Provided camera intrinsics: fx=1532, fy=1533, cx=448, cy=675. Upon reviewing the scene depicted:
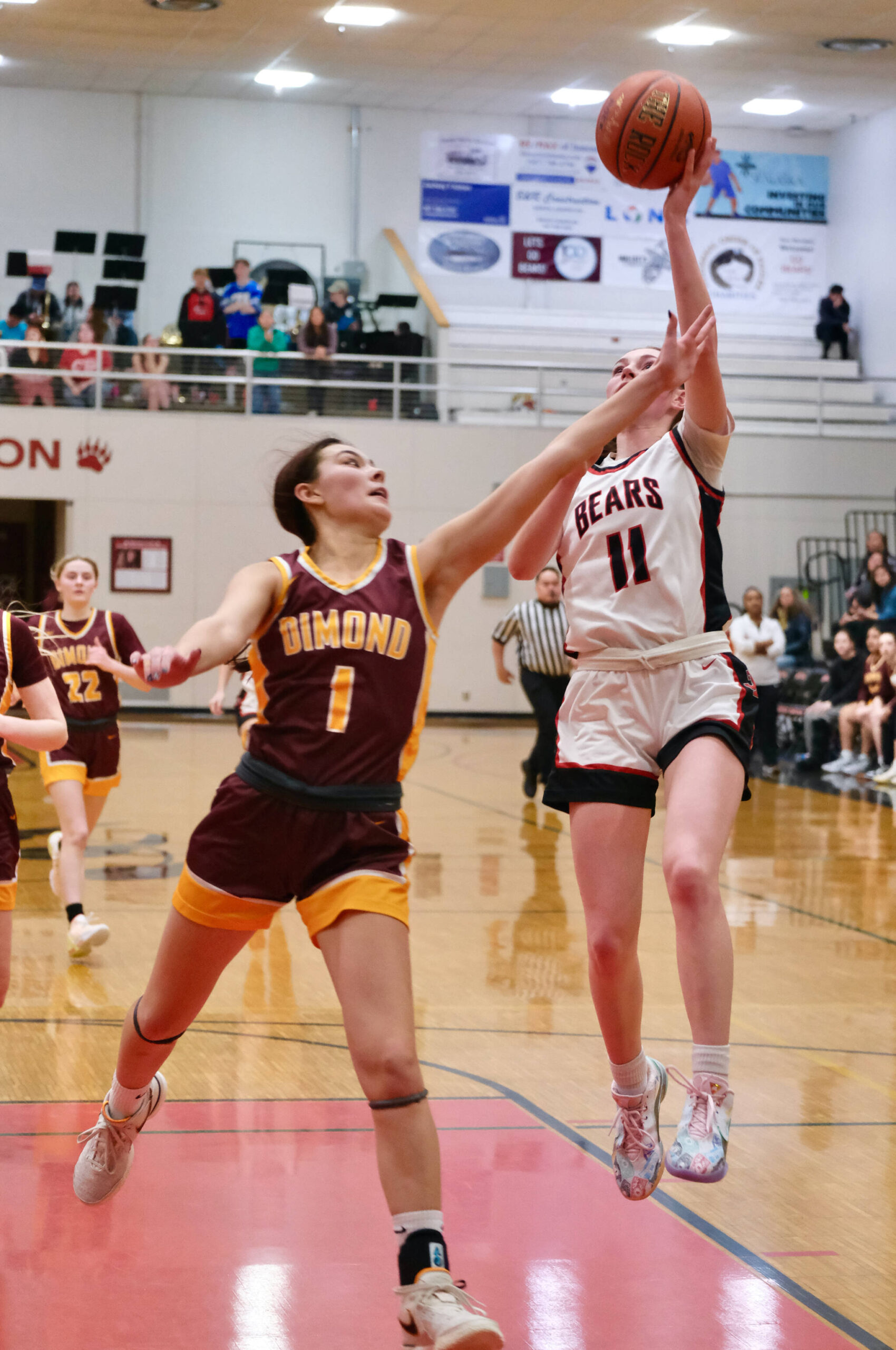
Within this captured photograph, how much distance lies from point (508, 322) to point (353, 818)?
1886cm

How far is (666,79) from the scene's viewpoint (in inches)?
142

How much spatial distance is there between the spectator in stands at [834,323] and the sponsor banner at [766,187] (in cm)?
172

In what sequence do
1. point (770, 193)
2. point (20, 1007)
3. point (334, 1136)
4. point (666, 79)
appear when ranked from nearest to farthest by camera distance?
point (666, 79) → point (334, 1136) → point (20, 1007) → point (770, 193)

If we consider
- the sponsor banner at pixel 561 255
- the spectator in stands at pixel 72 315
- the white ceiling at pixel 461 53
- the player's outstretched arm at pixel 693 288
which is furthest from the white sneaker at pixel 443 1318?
the sponsor banner at pixel 561 255

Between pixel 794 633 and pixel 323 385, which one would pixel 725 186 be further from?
pixel 794 633

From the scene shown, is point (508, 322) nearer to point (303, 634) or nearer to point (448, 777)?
point (448, 777)

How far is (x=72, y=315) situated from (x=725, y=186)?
9706 millimetres

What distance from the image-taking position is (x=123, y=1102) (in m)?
3.42

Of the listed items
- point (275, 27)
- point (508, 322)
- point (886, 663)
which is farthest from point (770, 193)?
point (886, 663)

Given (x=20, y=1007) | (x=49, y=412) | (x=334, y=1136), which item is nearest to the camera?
(x=334, y=1136)

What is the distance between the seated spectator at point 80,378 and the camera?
1759 cm

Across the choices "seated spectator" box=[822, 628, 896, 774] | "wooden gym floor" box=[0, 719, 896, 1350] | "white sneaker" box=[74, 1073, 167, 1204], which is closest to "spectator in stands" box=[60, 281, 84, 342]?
"seated spectator" box=[822, 628, 896, 774]

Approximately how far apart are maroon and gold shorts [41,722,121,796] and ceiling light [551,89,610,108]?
51.1 feet

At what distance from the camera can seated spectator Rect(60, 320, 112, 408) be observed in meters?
17.6
